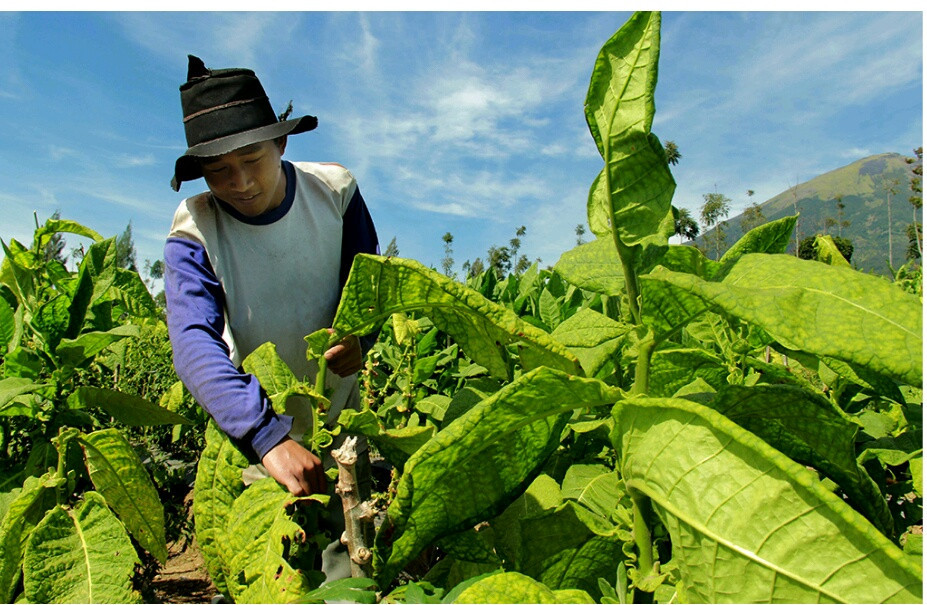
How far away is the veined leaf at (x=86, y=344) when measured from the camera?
1.70 m

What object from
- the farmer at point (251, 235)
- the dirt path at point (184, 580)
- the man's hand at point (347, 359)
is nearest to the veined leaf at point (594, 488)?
the man's hand at point (347, 359)

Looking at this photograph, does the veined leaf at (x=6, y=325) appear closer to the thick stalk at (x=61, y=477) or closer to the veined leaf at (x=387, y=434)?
the thick stalk at (x=61, y=477)

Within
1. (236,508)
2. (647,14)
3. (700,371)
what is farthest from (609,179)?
(236,508)

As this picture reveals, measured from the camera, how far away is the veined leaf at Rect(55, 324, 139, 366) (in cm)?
170

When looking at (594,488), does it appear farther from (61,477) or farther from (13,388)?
(13,388)

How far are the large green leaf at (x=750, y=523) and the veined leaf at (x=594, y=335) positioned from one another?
7.0 inches

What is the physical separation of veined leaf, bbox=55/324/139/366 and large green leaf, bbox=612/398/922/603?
1.56 m

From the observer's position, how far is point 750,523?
563 millimetres

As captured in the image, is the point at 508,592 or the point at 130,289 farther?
the point at 130,289

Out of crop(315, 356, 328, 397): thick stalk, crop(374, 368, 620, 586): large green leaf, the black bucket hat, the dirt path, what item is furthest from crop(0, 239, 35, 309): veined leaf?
crop(374, 368, 620, 586): large green leaf

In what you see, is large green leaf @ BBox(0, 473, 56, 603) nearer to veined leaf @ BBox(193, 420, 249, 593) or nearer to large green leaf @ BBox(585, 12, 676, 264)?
veined leaf @ BBox(193, 420, 249, 593)

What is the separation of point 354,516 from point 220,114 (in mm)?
1497

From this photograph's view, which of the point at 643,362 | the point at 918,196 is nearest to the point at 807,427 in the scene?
the point at 643,362

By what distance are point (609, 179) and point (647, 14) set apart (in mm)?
198
